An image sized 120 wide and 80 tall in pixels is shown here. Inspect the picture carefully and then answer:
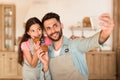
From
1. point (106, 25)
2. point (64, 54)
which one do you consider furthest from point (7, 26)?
point (106, 25)

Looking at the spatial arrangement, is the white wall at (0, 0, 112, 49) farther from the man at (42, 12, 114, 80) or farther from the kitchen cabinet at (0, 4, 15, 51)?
the man at (42, 12, 114, 80)

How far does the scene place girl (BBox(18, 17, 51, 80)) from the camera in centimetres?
238

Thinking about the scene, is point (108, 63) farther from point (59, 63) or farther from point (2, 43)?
point (59, 63)

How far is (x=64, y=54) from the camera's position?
7.61ft

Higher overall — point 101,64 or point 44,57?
point 44,57

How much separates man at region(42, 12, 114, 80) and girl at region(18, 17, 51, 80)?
0.21ft

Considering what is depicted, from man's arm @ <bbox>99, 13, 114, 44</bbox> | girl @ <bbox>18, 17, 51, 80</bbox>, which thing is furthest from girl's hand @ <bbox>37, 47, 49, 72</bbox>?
man's arm @ <bbox>99, 13, 114, 44</bbox>

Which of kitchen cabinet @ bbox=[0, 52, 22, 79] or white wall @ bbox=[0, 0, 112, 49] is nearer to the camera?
kitchen cabinet @ bbox=[0, 52, 22, 79]

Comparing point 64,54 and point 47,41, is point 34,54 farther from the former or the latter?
Result: point 64,54

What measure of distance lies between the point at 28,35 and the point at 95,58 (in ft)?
9.03

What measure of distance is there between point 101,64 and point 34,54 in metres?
2.81

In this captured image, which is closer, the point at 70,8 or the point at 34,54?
the point at 34,54

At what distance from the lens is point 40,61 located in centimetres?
240

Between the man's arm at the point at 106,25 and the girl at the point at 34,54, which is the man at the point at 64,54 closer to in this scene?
the girl at the point at 34,54
